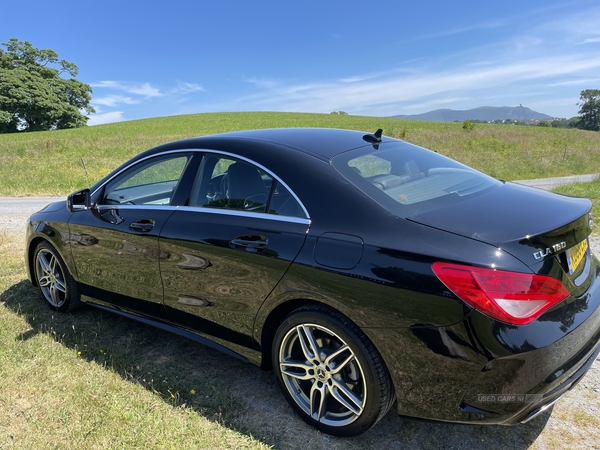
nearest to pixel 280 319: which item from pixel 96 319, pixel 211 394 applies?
pixel 211 394

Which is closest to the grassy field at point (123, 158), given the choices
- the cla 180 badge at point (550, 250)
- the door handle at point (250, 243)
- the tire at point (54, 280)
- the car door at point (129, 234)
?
the tire at point (54, 280)

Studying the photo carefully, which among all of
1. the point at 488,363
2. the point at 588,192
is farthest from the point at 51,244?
the point at 588,192

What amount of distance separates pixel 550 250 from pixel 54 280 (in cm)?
399

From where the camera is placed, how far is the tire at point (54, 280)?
12.7 feet

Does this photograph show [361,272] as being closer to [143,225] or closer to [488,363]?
[488,363]

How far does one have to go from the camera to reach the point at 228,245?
8.59 feet

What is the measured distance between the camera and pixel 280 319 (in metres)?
2.53

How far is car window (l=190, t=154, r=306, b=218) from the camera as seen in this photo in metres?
2.52

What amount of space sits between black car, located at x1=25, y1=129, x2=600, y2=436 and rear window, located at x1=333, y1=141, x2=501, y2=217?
1 centimetres

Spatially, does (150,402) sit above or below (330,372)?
below

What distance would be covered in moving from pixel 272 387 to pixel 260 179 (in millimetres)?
1385

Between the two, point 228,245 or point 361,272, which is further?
point 228,245

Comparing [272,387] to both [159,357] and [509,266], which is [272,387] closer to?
[159,357]

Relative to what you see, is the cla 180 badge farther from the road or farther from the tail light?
the road
